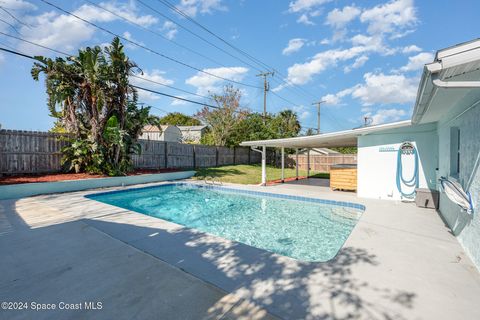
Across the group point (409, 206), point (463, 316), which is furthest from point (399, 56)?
point (463, 316)

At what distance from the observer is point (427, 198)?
25.0 ft

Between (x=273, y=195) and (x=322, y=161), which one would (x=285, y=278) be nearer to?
(x=273, y=195)

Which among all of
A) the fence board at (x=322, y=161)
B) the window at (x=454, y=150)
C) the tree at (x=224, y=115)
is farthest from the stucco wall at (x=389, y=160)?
the tree at (x=224, y=115)

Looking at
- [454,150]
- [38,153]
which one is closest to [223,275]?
[454,150]

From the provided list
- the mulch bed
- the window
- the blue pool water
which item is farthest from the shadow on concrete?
the mulch bed

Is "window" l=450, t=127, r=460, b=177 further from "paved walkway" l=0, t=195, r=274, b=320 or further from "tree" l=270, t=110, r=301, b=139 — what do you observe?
"tree" l=270, t=110, r=301, b=139

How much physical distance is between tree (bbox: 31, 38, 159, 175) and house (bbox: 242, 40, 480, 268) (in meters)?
7.57

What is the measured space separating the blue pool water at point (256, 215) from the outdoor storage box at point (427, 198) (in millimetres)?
1818

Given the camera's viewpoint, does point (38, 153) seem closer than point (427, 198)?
No

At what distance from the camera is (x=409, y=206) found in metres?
7.83

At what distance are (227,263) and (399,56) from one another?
20402 mm

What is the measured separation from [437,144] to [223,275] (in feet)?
29.3

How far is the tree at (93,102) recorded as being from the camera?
10930mm

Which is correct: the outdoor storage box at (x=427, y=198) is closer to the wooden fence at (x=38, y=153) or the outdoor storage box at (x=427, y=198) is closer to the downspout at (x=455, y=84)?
the downspout at (x=455, y=84)
